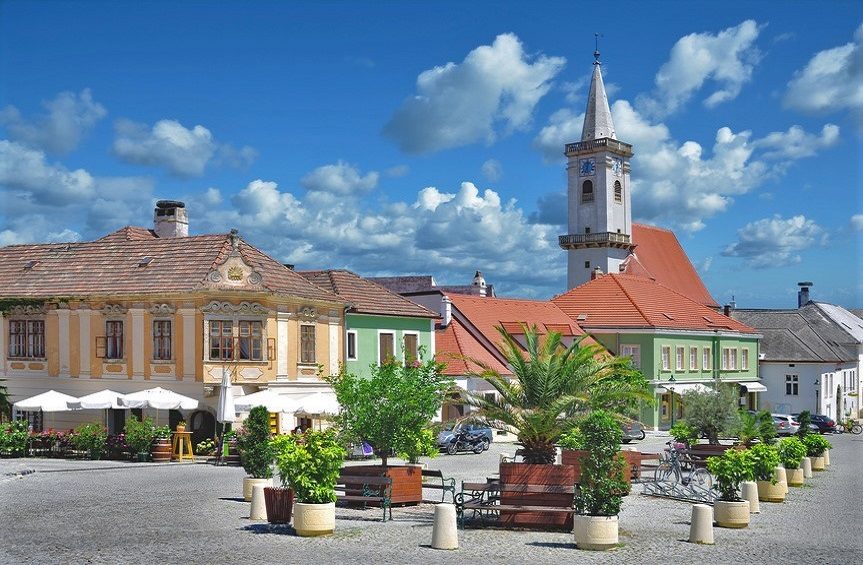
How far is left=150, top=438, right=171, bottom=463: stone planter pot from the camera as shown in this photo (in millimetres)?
32531

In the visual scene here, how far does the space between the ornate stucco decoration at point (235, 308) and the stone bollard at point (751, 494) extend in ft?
66.4

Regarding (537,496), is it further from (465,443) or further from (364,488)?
(465,443)

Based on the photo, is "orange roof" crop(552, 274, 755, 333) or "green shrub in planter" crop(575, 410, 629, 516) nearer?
"green shrub in planter" crop(575, 410, 629, 516)

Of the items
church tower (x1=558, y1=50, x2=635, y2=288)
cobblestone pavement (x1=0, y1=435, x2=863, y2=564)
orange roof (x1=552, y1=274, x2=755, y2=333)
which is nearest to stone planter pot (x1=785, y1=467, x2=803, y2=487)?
cobblestone pavement (x1=0, y1=435, x2=863, y2=564)

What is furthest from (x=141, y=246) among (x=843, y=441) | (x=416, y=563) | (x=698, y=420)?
(x=843, y=441)

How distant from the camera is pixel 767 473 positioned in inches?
932

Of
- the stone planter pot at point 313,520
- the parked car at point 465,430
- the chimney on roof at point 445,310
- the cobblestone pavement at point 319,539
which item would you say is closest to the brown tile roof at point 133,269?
the parked car at point 465,430

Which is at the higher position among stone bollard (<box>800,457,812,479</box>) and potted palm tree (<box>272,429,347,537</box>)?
potted palm tree (<box>272,429,347,537</box>)

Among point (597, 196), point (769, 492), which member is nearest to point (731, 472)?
point (769, 492)

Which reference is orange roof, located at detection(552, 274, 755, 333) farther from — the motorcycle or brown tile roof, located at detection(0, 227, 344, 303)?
brown tile roof, located at detection(0, 227, 344, 303)

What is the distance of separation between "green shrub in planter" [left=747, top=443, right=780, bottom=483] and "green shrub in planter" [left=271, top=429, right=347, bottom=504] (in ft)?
30.9

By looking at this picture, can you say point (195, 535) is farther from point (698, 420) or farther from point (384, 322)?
point (384, 322)

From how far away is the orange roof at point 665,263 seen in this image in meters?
83.7

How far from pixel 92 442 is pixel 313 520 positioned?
57.6ft
